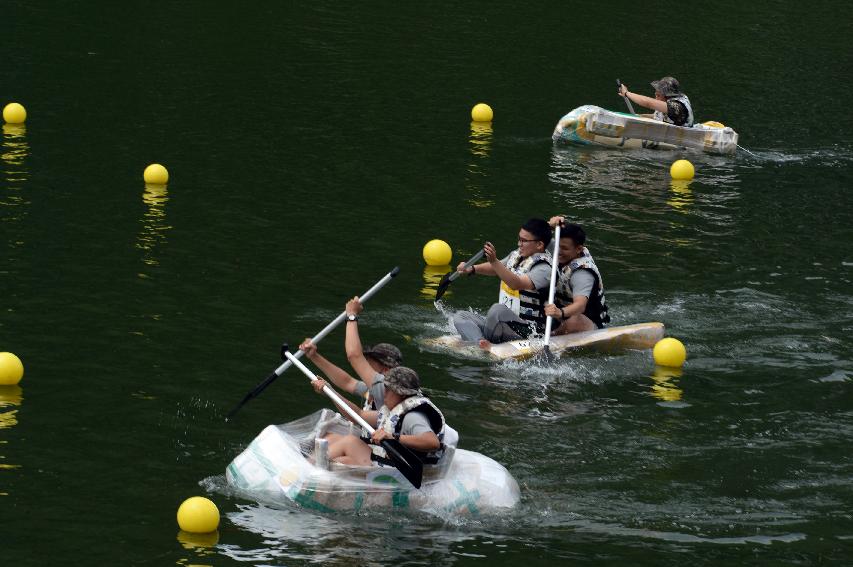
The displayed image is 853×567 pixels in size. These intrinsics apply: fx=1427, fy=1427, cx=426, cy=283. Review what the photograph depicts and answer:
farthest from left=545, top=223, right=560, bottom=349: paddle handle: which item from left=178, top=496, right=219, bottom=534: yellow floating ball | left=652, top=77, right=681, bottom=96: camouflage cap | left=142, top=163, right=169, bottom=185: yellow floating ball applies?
left=652, top=77, right=681, bottom=96: camouflage cap

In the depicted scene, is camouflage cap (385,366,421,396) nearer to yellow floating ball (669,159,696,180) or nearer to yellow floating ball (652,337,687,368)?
yellow floating ball (652,337,687,368)

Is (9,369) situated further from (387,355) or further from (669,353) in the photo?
(669,353)

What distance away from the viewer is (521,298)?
54.3ft

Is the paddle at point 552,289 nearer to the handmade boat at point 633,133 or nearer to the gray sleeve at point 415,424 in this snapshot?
the gray sleeve at point 415,424

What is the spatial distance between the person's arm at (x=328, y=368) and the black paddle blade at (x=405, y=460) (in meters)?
1.55

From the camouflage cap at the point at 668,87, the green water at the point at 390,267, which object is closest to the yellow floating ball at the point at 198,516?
the green water at the point at 390,267

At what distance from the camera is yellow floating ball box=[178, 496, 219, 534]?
11406 millimetres

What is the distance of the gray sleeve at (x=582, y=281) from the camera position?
1623cm

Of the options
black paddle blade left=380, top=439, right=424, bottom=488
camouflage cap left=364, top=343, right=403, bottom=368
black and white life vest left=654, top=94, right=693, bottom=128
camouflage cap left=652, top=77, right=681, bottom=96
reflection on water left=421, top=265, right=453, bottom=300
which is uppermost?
camouflage cap left=652, top=77, right=681, bottom=96

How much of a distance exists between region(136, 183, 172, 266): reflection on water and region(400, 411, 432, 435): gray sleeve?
7.21 metres

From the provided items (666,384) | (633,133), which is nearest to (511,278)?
(666,384)

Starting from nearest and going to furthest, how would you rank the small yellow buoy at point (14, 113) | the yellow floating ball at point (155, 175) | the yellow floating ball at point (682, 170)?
the yellow floating ball at point (155, 175)
the small yellow buoy at point (14, 113)
the yellow floating ball at point (682, 170)

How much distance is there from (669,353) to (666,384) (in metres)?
0.49

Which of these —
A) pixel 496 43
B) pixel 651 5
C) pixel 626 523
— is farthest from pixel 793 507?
pixel 651 5
